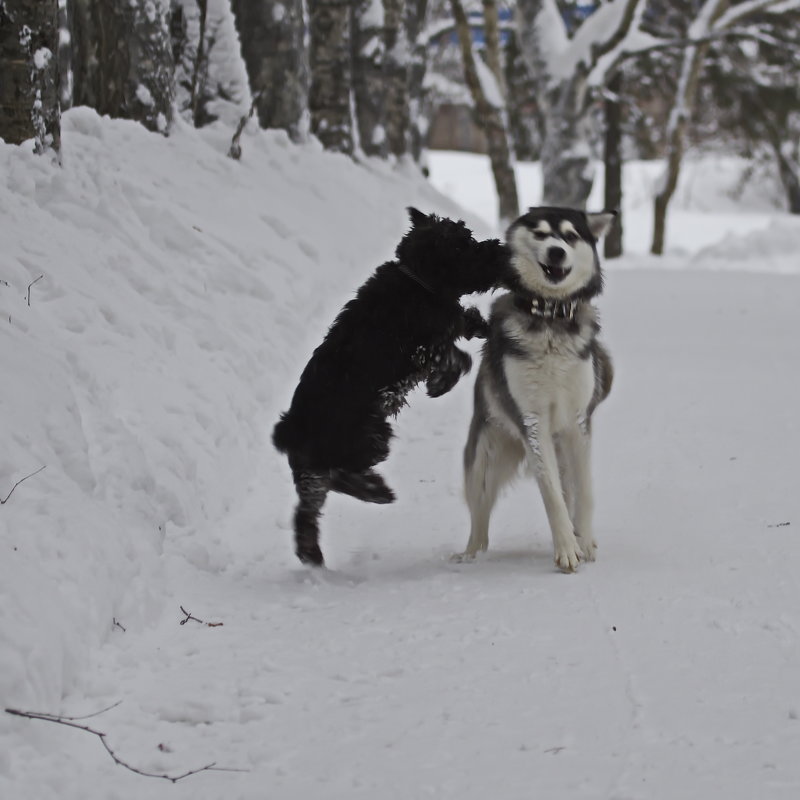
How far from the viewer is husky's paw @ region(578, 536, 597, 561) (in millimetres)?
5191

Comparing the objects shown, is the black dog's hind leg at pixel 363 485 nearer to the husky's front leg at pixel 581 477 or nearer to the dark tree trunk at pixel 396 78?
the husky's front leg at pixel 581 477

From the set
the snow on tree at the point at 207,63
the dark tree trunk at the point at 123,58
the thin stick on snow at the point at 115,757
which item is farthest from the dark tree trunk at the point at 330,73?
the thin stick on snow at the point at 115,757

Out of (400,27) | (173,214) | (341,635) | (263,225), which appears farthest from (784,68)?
(341,635)

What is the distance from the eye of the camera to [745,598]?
4.38 m

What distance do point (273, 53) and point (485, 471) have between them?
783cm

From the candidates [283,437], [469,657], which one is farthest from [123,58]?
[469,657]

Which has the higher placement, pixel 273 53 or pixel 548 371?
pixel 273 53

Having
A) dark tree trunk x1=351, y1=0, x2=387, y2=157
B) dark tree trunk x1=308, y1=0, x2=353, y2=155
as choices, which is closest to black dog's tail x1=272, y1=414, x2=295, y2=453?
dark tree trunk x1=308, y1=0, x2=353, y2=155

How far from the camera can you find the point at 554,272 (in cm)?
511

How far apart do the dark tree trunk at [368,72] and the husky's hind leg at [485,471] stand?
1107cm

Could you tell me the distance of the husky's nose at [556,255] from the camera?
5.06m

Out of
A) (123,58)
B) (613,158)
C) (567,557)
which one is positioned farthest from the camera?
(613,158)

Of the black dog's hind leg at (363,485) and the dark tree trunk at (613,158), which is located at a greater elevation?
the black dog's hind leg at (363,485)

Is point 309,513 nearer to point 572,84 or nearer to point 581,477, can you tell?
point 581,477
